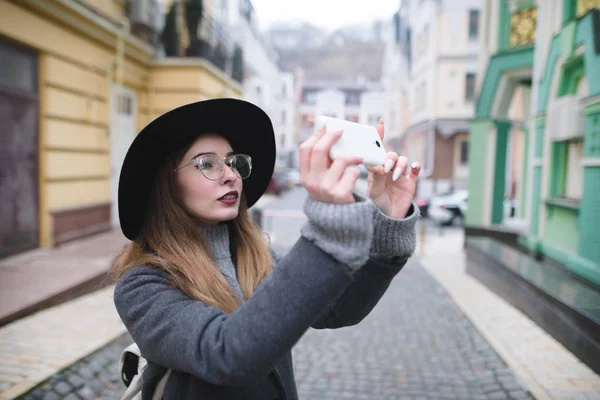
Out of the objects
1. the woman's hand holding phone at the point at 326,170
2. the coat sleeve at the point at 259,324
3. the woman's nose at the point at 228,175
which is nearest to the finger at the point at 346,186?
the woman's hand holding phone at the point at 326,170

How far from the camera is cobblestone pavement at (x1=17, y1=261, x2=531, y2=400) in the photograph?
3453 millimetres

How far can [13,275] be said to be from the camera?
5.32 m

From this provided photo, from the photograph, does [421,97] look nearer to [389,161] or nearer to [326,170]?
[389,161]

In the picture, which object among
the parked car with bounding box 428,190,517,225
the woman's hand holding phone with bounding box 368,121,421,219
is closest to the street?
A: the woman's hand holding phone with bounding box 368,121,421,219

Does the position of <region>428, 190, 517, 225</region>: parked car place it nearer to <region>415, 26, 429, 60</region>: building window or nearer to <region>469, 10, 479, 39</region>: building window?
<region>469, 10, 479, 39</region>: building window

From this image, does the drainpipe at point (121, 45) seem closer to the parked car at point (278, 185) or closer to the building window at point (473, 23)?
the parked car at point (278, 185)

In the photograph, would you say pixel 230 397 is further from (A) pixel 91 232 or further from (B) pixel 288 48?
(B) pixel 288 48

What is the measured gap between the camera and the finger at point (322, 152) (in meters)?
0.99

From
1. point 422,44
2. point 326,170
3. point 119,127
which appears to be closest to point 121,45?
point 119,127

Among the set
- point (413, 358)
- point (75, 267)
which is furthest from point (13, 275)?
point (413, 358)

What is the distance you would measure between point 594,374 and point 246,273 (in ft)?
11.0

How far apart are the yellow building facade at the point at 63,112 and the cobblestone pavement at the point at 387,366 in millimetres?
3296

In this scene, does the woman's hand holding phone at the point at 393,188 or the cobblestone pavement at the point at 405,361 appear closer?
the woman's hand holding phone at the point at 393,188

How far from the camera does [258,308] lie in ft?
3.37
